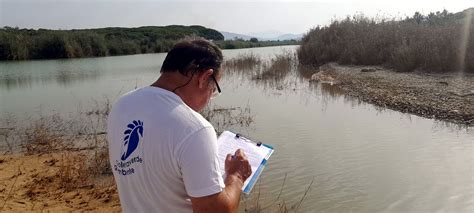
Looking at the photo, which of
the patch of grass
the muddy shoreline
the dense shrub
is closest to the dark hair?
the muddy shoreline

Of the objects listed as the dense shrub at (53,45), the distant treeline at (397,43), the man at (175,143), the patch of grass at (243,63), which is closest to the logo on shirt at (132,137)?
the man at (175,143)

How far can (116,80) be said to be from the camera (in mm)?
18891

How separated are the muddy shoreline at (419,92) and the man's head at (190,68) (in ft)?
24.3

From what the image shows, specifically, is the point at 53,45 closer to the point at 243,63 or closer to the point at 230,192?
the point at 243,63

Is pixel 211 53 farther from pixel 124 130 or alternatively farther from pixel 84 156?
pixel 84 156

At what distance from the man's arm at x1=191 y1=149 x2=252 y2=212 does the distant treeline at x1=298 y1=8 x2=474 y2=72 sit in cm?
1358

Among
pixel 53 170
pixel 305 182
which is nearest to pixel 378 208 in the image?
pixel 305 182

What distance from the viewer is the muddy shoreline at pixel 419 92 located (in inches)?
340

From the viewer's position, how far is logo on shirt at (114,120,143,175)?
1.66 meters

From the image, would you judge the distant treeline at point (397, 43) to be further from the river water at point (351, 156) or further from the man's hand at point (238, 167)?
the man's hand at point (238, 167)

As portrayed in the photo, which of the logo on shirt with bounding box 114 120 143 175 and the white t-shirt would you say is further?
the logo on shirt with bounding box 114 120 143 175

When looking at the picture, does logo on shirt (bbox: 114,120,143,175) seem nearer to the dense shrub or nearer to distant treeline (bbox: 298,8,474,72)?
distant treeline (bbox: 298,8,474,72)

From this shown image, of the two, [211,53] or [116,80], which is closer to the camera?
[211,53]

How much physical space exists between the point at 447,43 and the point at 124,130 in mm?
15391
